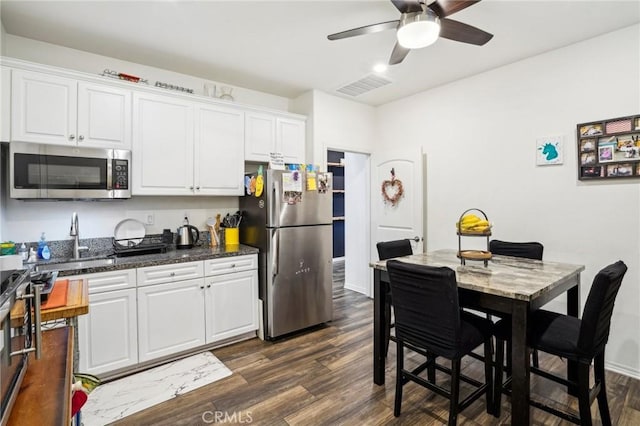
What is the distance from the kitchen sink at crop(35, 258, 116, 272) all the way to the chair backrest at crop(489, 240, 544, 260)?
10.6 ft

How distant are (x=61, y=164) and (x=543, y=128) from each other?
4.09 metres

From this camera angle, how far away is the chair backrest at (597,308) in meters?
1.60

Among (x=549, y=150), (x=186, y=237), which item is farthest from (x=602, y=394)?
(x=186, y=237)

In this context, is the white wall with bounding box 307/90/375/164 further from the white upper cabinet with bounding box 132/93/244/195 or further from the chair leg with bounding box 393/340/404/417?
the chair leg with bounding box 393/340/404/417

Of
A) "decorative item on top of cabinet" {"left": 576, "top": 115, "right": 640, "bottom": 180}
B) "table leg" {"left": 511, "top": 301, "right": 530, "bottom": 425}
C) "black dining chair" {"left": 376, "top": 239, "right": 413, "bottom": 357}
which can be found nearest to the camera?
"table leg" {"left": 511, "top": 301, "right": 530, "bottom": 425}

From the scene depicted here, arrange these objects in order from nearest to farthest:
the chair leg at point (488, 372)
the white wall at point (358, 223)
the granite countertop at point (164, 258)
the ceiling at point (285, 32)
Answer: the chair leg at point (488, 372)
the ceiling at point (285, 32)
the granite countertop at point (164, 258)
the white wall at point (358, 223)

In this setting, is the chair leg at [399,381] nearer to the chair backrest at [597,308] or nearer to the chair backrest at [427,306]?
the chair backrest at [427,306]

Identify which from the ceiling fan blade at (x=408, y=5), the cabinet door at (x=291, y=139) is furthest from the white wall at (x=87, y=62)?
the ceiling fan blade at (x=408, y=5)

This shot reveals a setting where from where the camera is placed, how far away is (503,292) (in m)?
1.74

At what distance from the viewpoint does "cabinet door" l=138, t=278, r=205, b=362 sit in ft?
8.46

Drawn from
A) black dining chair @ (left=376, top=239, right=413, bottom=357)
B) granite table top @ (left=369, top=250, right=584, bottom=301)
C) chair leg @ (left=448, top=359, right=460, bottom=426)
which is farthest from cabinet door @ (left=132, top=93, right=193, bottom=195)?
chair leg @ (left=448, top=359, right=460, bottom=426)

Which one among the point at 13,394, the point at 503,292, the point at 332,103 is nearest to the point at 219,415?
the point at 13,394

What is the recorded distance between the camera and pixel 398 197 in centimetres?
406

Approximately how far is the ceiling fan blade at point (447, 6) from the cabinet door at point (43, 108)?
269 centimetres
